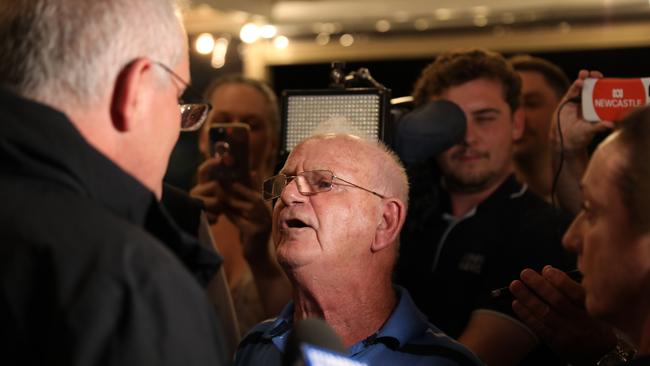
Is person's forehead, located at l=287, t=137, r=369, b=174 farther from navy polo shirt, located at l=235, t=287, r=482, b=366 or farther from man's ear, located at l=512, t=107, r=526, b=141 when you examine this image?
man's ear, located at l=512, t=107, r=526, b=141

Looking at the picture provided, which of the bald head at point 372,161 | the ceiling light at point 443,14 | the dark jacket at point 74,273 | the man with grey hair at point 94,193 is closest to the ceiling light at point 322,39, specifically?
the ceiling light at point 443,14

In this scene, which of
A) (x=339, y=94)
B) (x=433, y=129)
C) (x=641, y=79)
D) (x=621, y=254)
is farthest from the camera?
(x=433, y=129)

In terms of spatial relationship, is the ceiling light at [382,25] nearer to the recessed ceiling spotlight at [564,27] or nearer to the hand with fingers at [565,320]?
the recessed ceiling spotlight at [564,27]

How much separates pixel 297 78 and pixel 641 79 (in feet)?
11.8

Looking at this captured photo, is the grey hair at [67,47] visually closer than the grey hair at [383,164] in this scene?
Yes

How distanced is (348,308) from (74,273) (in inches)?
43.2

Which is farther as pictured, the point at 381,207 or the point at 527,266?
the point at 527,266

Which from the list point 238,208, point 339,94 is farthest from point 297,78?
point 339,94

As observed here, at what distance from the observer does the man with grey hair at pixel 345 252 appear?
208 cm

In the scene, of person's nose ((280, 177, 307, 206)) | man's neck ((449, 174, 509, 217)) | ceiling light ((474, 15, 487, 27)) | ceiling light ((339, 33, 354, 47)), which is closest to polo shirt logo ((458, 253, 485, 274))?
man's neck ((449, 174, 509, 217))

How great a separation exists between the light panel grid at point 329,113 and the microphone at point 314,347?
1.18 metres

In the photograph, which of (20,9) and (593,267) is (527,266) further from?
(20,9)

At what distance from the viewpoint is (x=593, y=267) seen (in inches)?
64.1

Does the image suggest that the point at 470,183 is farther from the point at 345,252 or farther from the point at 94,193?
the point at 94,193
